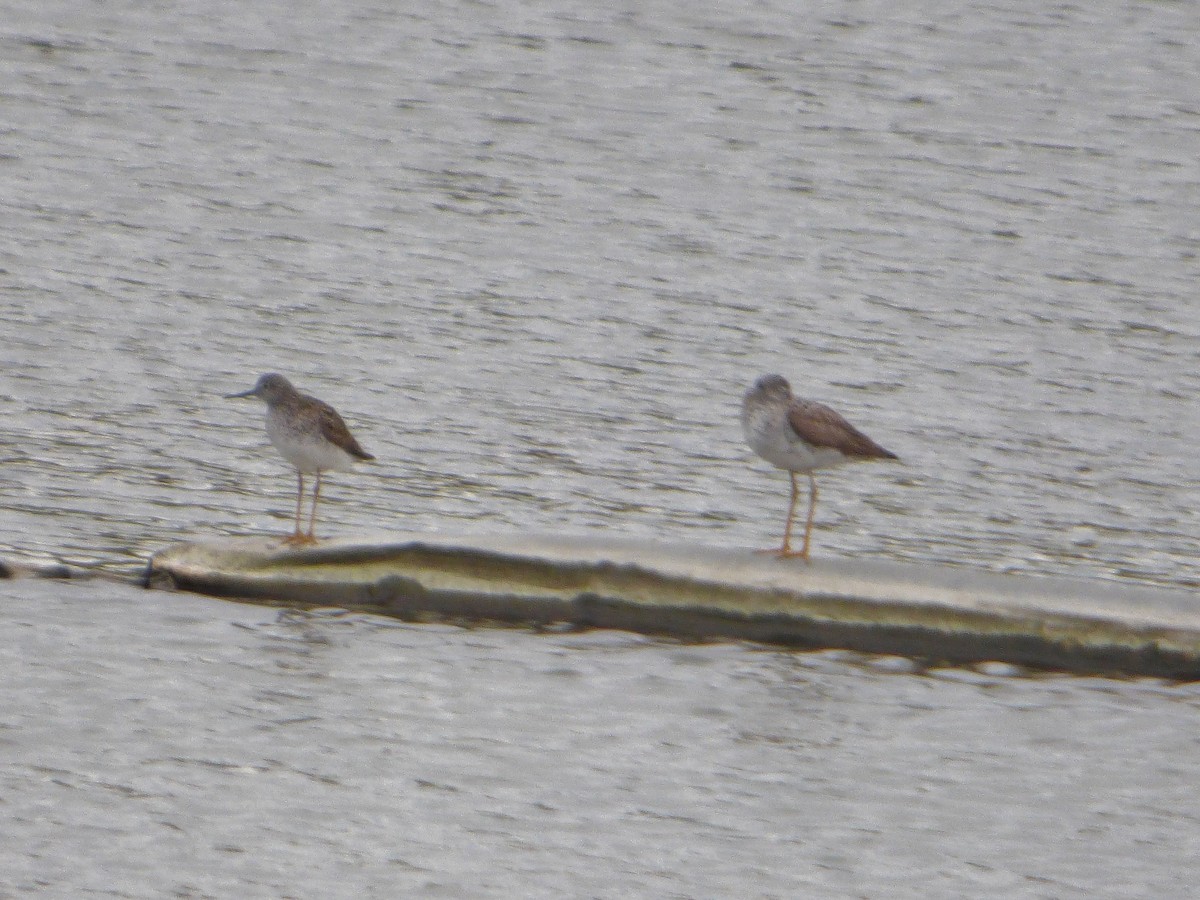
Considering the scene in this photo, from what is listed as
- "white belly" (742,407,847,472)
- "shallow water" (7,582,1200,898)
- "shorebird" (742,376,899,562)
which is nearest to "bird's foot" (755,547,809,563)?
"shorebird" (742,376,899,562)

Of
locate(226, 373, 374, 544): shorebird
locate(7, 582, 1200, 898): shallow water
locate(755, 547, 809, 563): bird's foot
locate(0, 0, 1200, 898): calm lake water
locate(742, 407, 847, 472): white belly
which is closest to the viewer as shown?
locate(7, 582, 1200, 898): shallow water

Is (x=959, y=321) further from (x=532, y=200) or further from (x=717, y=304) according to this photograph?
(x=532, y=200)

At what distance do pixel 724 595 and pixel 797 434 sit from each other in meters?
1.19

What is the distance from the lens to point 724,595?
42.8 feet

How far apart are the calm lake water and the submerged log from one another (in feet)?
0.72

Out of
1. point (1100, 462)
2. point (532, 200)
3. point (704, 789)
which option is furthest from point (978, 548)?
point (532, 200)

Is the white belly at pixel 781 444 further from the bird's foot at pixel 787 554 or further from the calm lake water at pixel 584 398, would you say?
the calm lake water at pixel 584 398

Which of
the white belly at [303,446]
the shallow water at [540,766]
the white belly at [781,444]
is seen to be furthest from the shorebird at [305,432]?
the white belly at [781,444]

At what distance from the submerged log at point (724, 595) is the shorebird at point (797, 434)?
0.55m

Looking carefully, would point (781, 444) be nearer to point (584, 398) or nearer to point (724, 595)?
point (724, 595)

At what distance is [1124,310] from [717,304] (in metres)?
4.74

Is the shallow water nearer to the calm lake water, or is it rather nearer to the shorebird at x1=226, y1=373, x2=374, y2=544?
the calm lake water

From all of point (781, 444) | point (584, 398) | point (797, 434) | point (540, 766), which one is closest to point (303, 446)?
point (781, 444)

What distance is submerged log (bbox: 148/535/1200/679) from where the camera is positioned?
12.8 metres
